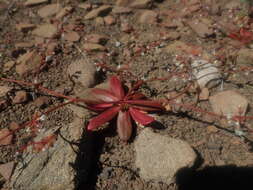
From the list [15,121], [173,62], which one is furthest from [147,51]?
[15,121]

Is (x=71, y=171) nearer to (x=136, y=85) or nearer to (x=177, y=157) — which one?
(x=177, y=157)

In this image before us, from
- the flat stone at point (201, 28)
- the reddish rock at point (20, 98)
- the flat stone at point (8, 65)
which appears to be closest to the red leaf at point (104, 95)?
the reddish rock at point (20, 98)

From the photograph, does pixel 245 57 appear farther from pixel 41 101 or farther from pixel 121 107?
pixel 41 101

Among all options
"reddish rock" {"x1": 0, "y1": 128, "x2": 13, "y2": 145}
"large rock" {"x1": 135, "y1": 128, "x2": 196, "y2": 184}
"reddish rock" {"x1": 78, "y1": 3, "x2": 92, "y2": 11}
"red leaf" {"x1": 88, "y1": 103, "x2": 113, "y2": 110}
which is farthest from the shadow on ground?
"reddish rock" {"x1": 78, "y1": 3, "x2": 92, "y2": 11}

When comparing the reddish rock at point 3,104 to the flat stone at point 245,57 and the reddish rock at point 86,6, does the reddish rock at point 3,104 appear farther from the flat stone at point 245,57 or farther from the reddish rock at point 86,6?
the flat stone at point 245,57

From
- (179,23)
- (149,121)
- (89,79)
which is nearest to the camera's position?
(149,121)

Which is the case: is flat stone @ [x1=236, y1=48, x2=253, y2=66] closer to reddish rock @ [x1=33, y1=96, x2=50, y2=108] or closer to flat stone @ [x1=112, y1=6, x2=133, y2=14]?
flat stone @ [x1=112, y1=6, x2=133, y2=14]

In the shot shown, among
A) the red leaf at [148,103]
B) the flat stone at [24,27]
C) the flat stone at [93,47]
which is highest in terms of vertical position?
the flat stone at [24,27]
